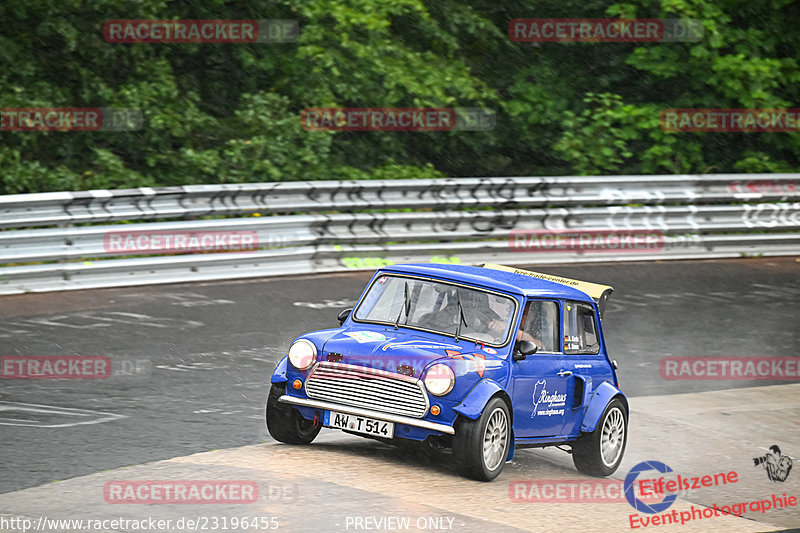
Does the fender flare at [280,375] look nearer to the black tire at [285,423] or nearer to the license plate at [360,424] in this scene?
the black tire at [285,423]

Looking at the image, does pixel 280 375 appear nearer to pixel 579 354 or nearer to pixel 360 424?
pixel 360 424

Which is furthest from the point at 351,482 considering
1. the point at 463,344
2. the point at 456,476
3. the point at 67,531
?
the point at 67,531

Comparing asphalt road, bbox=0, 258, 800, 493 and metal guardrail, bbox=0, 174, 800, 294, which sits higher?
metal guardrail, bbox=0, 174, 800, 294

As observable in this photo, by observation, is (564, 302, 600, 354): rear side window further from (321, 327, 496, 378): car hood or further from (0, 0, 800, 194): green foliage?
(0, 0, 800, 194): green foliage

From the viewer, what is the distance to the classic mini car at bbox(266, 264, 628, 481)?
8.48 metres

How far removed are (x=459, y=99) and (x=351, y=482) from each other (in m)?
14.7

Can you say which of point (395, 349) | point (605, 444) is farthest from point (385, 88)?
point (395, 349)

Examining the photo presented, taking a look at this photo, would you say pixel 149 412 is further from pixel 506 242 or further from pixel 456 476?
pixel 506 242

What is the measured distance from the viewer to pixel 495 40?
24.0 meters

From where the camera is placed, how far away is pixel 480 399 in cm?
843

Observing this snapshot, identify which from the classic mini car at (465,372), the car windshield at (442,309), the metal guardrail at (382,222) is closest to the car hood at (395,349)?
the classic mini car at (465,372)

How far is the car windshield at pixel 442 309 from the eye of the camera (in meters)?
9.16

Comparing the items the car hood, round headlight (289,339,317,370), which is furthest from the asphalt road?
the car hood

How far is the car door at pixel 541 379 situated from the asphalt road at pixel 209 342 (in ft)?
6.56
